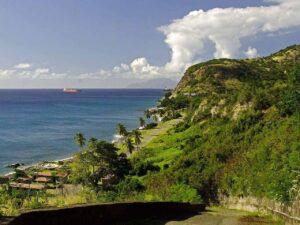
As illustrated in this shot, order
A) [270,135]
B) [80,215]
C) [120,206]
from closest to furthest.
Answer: [80,215] → [120,206] → [270,135]

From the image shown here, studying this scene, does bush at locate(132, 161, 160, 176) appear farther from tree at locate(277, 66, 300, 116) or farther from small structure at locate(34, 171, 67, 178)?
tree at locate(277, 66, 300, 116)

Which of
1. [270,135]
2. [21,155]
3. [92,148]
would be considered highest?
[270,135]

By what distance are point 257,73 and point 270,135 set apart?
129498 millimetres

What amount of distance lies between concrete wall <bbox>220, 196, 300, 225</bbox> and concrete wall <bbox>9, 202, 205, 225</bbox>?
3.28m

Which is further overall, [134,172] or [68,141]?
[68,141]

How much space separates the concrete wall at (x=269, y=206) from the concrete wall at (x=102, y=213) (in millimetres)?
3276

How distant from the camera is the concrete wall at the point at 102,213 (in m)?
9.83

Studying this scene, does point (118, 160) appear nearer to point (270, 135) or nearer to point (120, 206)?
point (270, 135)

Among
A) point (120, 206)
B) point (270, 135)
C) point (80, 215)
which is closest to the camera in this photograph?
point (80, 215)

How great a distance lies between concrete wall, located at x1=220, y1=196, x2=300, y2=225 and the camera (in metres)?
15.4

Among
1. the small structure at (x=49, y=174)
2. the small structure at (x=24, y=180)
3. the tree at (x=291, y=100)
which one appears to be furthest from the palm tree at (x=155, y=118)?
the tree at (x=291, y=100)

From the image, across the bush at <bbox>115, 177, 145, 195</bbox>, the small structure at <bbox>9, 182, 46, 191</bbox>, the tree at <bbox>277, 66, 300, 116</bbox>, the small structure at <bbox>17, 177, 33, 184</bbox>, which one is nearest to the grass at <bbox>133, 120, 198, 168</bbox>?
the bush at <bbox>115, 177, 145, 195</bbox>

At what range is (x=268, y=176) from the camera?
2703cm

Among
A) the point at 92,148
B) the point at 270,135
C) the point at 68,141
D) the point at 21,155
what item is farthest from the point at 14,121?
the point at 270,135
